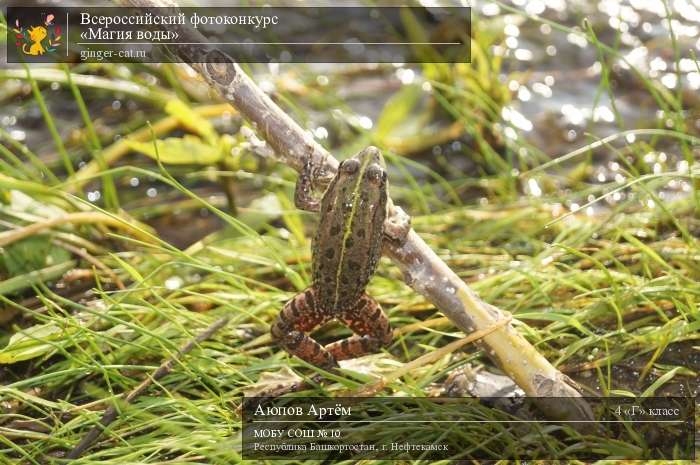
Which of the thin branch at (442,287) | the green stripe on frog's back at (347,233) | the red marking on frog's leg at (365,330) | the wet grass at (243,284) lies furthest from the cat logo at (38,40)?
the red marking on frog's leg at (365,330)

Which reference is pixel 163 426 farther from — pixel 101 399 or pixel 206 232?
pixel 206 232

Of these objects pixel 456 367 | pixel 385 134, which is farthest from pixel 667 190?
pixel 456 367

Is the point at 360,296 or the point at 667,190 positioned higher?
the point at 667,190

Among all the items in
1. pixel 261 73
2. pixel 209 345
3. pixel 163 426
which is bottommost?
pixel 163 426

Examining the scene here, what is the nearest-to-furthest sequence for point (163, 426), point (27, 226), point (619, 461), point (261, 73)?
point (619, 461) < point (163, 426) < point (27, 226) < point (261, 73)

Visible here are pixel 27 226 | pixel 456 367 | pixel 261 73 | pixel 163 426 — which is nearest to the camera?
pixel 163 426

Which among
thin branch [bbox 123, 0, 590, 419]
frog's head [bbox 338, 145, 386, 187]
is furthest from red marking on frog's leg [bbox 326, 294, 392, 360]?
frog's head [bbox 338, 145, 386, 187]
